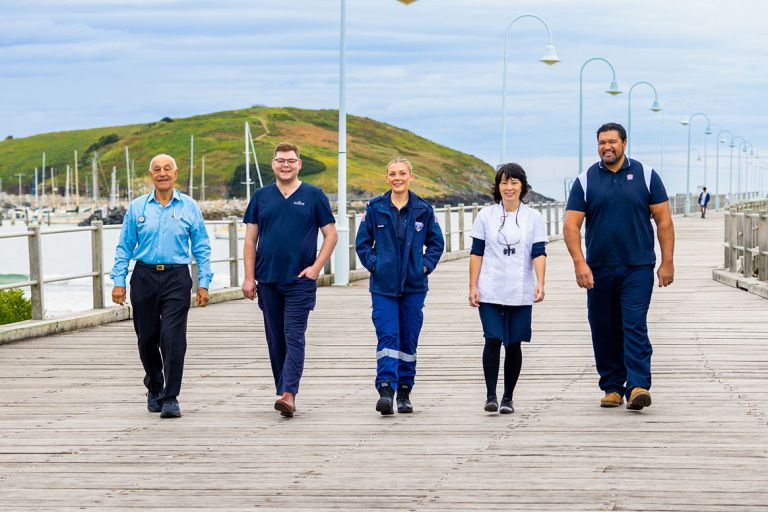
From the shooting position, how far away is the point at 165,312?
9586 millimetres

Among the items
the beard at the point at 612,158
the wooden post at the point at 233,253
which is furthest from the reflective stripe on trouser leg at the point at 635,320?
the wooden post at the point at 233,253

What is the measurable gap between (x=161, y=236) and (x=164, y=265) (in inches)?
7.7

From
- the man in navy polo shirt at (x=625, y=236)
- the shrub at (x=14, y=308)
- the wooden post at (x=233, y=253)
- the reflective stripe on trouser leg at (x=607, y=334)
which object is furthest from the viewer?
the shrub at (x=14, y=308)

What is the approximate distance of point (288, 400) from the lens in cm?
932

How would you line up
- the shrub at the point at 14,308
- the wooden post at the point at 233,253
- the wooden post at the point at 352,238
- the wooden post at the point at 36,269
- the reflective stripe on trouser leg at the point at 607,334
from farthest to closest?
the shrub at the point at 14,308 < the wooden post at the point at 352,238 < the wooden post at the point at 233,253 < the wooden post at the point at 36,269 < the reflective stripe on trouser leg at the point at 607,334

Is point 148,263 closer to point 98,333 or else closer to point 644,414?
point 644,414

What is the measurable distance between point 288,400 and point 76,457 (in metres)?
1.77

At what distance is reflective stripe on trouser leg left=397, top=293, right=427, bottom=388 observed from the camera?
9.42 m

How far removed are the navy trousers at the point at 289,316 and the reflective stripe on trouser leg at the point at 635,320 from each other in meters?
2.07

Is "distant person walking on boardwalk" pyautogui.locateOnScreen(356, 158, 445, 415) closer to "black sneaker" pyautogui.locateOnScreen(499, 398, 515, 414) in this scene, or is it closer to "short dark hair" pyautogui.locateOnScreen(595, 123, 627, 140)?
"black sneaker" pyautogui.locateOnScreen(499, 398, 515, 414)

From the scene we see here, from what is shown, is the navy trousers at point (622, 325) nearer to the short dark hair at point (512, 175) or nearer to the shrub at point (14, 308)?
the short dark hair at point (512, 175)

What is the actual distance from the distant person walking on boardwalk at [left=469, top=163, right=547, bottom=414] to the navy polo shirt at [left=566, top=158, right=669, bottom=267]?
1.24ft

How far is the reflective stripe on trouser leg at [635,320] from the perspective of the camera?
31.0ft

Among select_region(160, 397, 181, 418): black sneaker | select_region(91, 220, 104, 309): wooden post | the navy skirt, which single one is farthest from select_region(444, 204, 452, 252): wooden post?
select_region(160, 397, 181, 418): black sneaker
